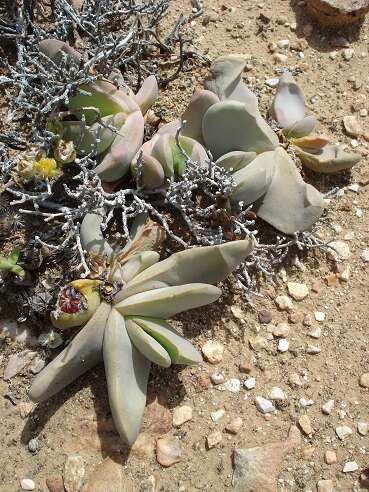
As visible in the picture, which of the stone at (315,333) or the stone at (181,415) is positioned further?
the stone at (315,333)

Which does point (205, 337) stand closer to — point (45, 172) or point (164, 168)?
point (164, 168)

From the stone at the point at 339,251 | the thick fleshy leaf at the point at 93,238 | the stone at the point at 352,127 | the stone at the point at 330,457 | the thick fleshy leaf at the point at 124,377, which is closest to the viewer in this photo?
the thick fleshy leaf at the point at 124,377

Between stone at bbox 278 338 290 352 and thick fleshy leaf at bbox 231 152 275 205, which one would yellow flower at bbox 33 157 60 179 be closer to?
thick fleshy leaf at bbox 231 152 275 205

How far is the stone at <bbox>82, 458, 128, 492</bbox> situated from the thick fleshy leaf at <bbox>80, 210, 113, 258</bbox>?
0.62 metres

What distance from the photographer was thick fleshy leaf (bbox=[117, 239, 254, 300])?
5.90 ft

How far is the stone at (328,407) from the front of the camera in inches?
73.9

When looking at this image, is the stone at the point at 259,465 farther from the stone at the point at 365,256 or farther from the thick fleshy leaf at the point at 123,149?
the thick fleshy leaf at the point at 123,149

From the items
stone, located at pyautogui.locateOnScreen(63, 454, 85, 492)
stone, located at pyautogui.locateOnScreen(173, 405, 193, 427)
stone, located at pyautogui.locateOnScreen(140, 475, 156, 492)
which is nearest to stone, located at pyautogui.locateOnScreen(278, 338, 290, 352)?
stone, located at pyautogui.locateOnScreen(173, 405, 193, 427)

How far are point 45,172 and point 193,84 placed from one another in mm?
826

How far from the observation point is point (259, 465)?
5.81 ft

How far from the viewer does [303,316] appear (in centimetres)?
204

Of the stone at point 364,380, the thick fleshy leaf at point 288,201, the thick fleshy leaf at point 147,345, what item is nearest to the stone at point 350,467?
the stone at point 364,380

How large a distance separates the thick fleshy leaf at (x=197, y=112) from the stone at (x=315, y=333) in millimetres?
743

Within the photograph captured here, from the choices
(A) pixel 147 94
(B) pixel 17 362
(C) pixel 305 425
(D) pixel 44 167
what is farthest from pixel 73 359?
(A) pixel 147 94
